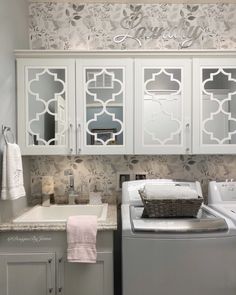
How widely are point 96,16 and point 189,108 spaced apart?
3.75 ft

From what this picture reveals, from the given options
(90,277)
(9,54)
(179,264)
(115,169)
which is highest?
(9,54)

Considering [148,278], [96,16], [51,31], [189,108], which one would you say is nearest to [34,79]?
[51,31]

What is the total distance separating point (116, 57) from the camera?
2188 millimetres

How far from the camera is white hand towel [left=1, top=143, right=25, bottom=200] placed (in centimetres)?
180

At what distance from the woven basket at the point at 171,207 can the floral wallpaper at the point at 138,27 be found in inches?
54.6

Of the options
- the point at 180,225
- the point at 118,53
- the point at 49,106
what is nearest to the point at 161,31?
the point at 118,53

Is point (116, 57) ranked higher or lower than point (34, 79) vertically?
higher

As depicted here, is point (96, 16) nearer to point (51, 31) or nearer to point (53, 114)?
point (51, 31)

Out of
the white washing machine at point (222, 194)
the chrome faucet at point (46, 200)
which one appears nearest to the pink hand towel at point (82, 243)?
the chrome faucet at point (46, 200)

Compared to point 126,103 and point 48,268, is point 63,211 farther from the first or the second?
point 126,103

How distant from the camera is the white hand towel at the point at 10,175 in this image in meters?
1.80

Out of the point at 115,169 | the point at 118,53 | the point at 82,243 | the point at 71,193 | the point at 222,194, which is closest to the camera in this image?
the point at 82,243

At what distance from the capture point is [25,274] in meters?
1.84
